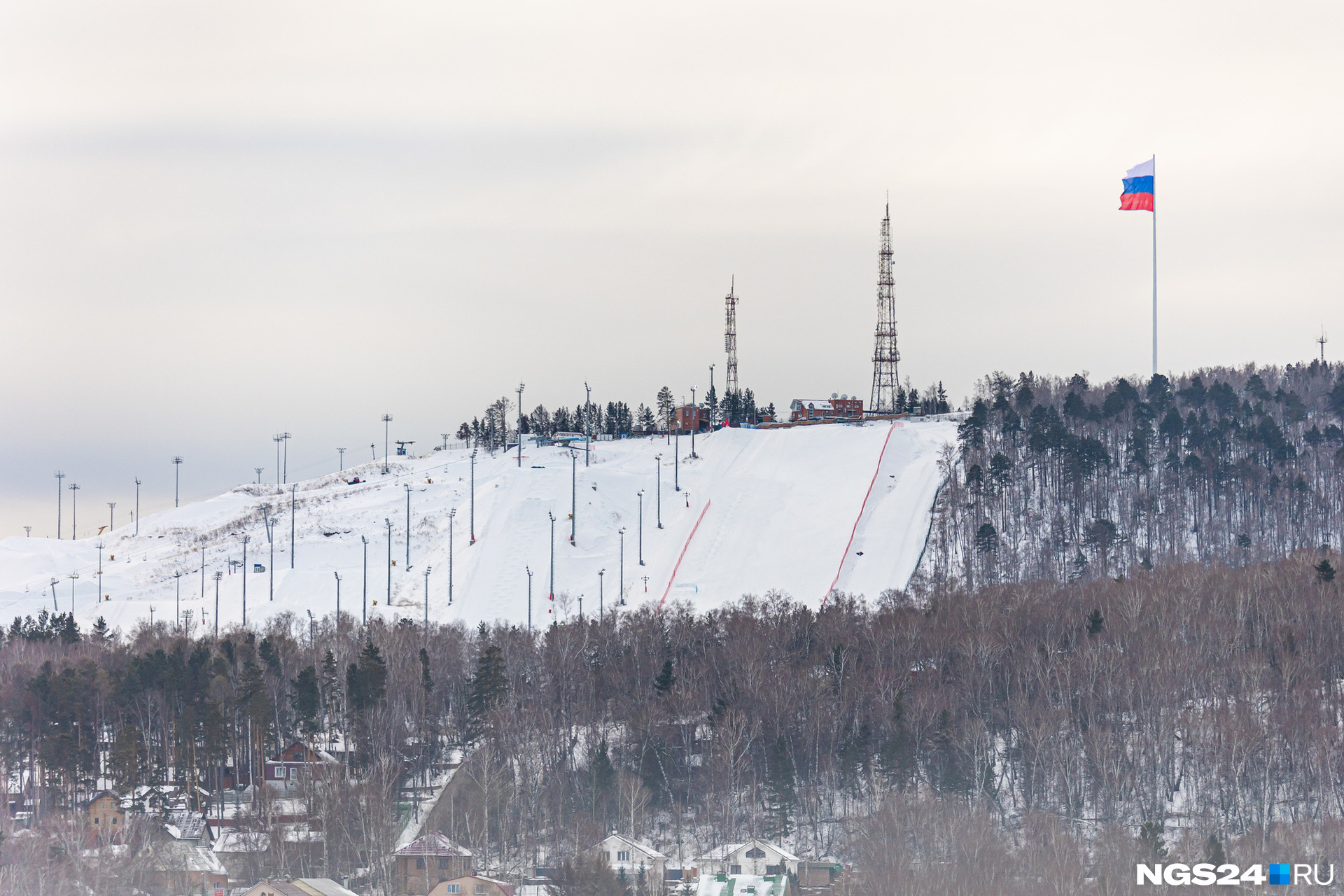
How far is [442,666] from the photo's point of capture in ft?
240

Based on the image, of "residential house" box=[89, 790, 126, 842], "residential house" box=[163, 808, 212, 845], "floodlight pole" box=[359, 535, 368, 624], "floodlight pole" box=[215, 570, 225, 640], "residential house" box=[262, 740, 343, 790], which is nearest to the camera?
"residential house" box=[163, 808, 212, 845]

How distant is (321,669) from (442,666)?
20.3ft

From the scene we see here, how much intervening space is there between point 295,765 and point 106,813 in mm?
7747

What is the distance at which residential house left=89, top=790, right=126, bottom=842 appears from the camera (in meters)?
56.8

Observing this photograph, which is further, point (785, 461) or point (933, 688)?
point (785, 461)

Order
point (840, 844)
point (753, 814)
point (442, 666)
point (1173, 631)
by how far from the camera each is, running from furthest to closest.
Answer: point (442, 666)
point (1173, 631)
point (753, 814)
point (840, 844)

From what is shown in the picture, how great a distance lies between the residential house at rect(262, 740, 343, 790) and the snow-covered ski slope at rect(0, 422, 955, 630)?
93.3 feet

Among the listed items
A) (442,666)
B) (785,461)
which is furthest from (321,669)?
(785,461)

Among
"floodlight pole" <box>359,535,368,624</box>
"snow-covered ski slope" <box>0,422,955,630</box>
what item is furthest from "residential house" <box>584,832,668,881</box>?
"snow-covered ski slope" <box>0,422,955,630</box>

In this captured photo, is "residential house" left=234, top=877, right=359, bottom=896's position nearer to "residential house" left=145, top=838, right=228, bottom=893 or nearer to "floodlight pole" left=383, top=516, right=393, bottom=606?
"residential house" left=145, top=838, right=228, bottom=893

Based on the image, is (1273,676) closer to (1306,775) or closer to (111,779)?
(1306,775)

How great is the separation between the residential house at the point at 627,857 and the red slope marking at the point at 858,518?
3300 cm

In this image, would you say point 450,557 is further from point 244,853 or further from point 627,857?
point 627,857

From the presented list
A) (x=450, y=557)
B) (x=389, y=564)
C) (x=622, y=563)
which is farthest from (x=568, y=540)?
(x=389, y=564)
